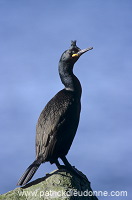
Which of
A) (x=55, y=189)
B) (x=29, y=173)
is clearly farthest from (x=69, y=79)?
(x=55, y=189)

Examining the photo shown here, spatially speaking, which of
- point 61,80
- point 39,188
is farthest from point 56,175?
point 61,80

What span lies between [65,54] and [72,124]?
132 centimetres

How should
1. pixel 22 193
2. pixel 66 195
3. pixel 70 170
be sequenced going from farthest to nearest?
pixel 70 170
pixel 22 193
pixel 66 195

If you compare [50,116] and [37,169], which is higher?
[50,116]

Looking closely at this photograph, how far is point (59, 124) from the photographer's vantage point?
645cm

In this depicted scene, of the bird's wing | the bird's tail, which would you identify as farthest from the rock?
the bird's wing

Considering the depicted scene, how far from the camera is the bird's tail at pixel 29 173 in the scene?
6.16 metres

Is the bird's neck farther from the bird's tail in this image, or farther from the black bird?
the bird's tail

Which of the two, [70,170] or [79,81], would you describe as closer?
[70,170]

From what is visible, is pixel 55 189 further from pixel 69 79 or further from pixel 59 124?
pixel 69 79

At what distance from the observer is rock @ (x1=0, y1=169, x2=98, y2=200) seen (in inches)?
226

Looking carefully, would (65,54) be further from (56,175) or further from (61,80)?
(56,175)

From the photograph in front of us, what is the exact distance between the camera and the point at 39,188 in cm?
596

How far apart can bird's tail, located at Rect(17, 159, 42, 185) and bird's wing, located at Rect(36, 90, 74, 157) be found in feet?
0.60
